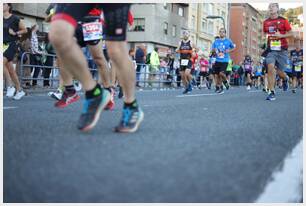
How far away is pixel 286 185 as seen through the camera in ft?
7.49

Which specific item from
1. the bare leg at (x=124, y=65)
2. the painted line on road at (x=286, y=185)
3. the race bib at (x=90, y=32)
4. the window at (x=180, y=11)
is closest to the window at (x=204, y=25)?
the window at (x=180, y=11)

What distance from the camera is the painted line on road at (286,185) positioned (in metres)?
2.07

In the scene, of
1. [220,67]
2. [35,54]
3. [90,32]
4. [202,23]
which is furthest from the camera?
[202,23]

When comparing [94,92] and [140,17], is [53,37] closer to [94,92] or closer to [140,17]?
[94,92]

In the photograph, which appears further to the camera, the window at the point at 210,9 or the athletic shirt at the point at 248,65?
the window at the point at 210,9

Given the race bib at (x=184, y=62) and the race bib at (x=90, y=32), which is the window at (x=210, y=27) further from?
the race bib at (x=90, y=32)

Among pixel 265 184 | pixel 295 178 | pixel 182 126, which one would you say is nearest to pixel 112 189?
pixel 265 184

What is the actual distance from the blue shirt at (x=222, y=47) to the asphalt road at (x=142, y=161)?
32.8ft

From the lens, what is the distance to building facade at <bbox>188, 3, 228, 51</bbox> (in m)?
56.4

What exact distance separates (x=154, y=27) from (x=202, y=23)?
47.6ft

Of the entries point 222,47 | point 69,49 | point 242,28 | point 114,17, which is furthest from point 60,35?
point 242,28

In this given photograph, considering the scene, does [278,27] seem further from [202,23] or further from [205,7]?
[205,7]

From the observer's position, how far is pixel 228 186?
217cm

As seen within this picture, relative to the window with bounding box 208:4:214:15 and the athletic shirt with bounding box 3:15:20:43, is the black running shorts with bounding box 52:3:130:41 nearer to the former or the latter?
the athletic shirt with bounding box 3:15:20:43
